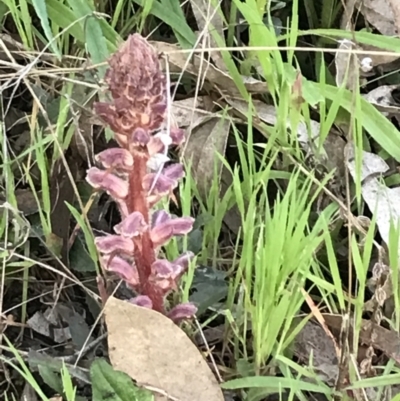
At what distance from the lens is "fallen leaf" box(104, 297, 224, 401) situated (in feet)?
4.05

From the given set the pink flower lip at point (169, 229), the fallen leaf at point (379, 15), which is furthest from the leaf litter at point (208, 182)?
the pink flower lip at point (169, 229)

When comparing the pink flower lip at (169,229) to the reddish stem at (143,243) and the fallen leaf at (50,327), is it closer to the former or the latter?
the reddish stem at (143,243)

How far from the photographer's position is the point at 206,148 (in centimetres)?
160

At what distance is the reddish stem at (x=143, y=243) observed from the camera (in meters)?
1.15

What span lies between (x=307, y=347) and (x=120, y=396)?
36 cm

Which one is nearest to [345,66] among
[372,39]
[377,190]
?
[372,39]

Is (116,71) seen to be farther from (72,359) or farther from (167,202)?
(72,359)

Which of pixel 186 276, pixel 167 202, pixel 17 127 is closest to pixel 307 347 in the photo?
pixel 186 276

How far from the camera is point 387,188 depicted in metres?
1.52

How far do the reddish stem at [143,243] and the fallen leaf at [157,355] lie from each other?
35mm

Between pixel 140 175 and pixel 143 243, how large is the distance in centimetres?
11

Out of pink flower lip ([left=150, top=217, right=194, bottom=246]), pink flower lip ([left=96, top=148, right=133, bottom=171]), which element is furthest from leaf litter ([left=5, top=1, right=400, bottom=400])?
pink flower lip ([left=96, top=148, right=133, bottom=171])

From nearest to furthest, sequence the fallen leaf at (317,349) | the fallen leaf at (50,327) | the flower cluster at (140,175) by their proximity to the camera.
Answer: the flower cluster at (140,175) < the fallen leaf at (317,349) < the fallen leaf at (50,327)

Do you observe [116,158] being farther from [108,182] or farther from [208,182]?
[208,182]
